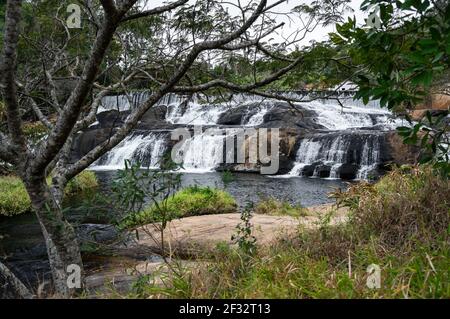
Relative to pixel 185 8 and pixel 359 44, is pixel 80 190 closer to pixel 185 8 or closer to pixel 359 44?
pixel 185 8

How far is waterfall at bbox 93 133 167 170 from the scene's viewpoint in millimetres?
18750

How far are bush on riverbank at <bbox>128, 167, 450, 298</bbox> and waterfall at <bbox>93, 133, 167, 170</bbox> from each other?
583 inches

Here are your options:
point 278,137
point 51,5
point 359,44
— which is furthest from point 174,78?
point 278,137

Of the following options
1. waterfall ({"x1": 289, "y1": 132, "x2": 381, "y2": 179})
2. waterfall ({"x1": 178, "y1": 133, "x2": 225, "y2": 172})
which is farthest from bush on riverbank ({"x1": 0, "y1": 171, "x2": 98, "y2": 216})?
waterfall ({"x1": 289, "y1": 132, "x2": 381, "y2": 179})

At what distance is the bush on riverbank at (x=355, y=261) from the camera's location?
2645 millimetres

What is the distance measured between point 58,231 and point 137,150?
15.8 metres

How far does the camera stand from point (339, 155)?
1609 centimetres

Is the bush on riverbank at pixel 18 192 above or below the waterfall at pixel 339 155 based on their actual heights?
below

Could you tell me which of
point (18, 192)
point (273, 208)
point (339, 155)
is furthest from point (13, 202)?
point (339, 155)

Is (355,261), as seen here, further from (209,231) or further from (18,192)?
(18,192)

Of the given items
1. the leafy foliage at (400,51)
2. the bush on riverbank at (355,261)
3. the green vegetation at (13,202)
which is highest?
the leafy foliage at (400,51)

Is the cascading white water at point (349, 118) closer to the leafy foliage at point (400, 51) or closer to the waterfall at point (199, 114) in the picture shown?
the waterfall at point (199, 114)

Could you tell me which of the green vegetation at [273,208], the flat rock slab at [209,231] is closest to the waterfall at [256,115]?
the green vegetation at [273,208]

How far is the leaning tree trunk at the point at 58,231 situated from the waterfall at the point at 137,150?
589 inches
